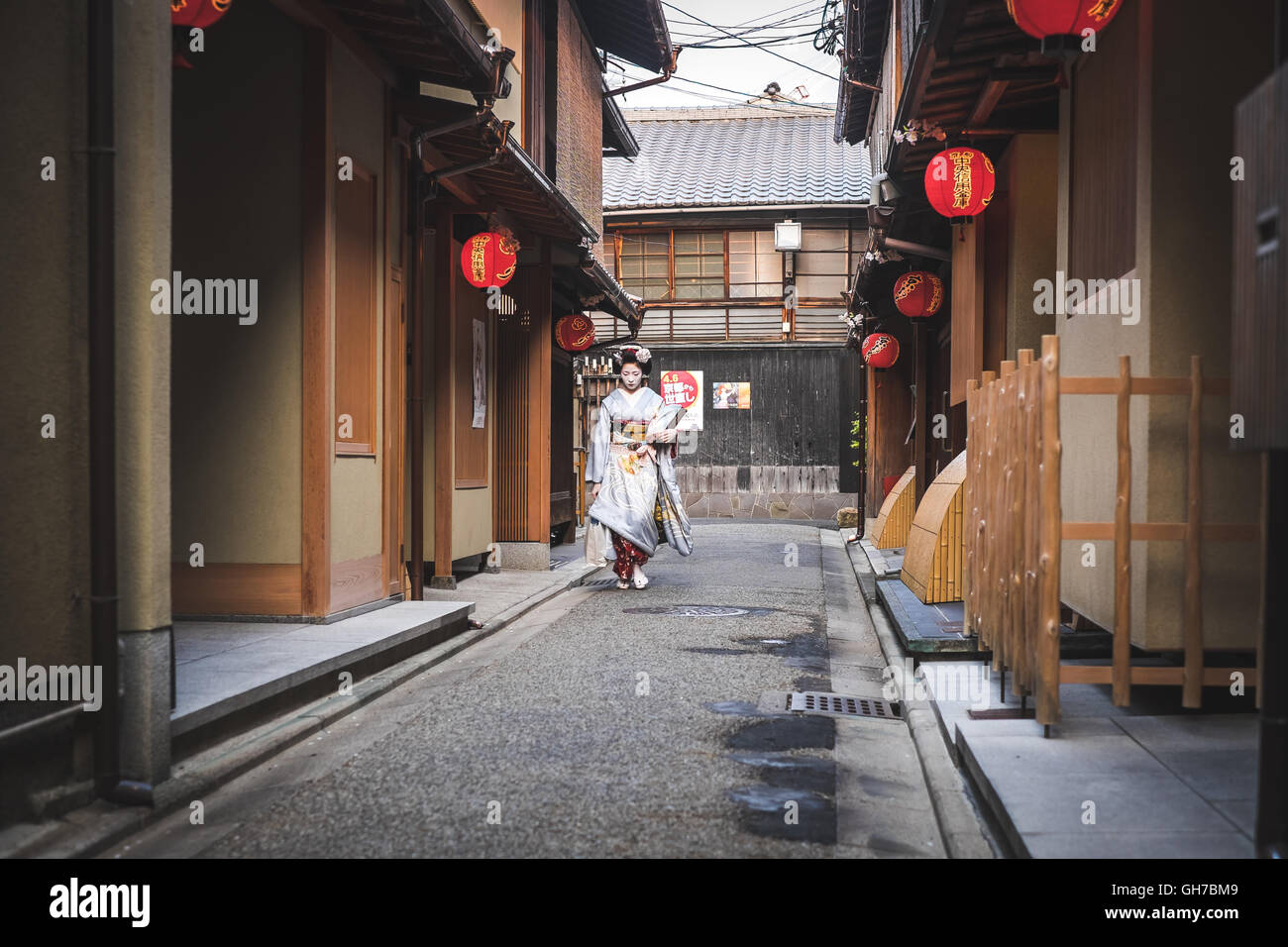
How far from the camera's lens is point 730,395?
3086 centimetres

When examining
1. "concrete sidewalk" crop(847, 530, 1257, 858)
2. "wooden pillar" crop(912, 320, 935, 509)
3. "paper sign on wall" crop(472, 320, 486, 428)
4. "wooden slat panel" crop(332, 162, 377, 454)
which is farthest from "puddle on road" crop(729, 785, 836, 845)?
"wooden pillar" crop(912, 320, 935, 509)

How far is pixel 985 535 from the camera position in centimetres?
652

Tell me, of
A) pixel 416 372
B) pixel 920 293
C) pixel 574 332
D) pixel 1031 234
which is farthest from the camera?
pixel 574 332

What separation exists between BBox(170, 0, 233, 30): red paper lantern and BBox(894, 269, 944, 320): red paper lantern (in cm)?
1005

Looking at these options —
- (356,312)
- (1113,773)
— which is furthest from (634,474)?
(1113,773)

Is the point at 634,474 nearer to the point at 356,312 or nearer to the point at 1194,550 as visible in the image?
the point at 356,312

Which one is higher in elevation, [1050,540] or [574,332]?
[574,332]

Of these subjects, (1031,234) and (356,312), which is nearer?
(356,312)

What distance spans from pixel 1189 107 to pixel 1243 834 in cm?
368

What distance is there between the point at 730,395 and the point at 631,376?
18.0 metres

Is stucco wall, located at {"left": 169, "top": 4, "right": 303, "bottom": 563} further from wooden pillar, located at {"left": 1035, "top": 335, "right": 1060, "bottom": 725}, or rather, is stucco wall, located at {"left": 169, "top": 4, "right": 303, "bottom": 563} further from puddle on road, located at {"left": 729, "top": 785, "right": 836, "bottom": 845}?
wooden pillar, located at {"left": 1035, "top": 335, "right": 1060, "bottom": 725}

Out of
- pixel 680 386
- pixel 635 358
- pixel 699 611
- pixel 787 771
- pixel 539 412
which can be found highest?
pixel 680 386

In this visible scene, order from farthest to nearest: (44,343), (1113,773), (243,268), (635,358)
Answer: (635,358) < (243,268) < (1113,773) < (44,343)
